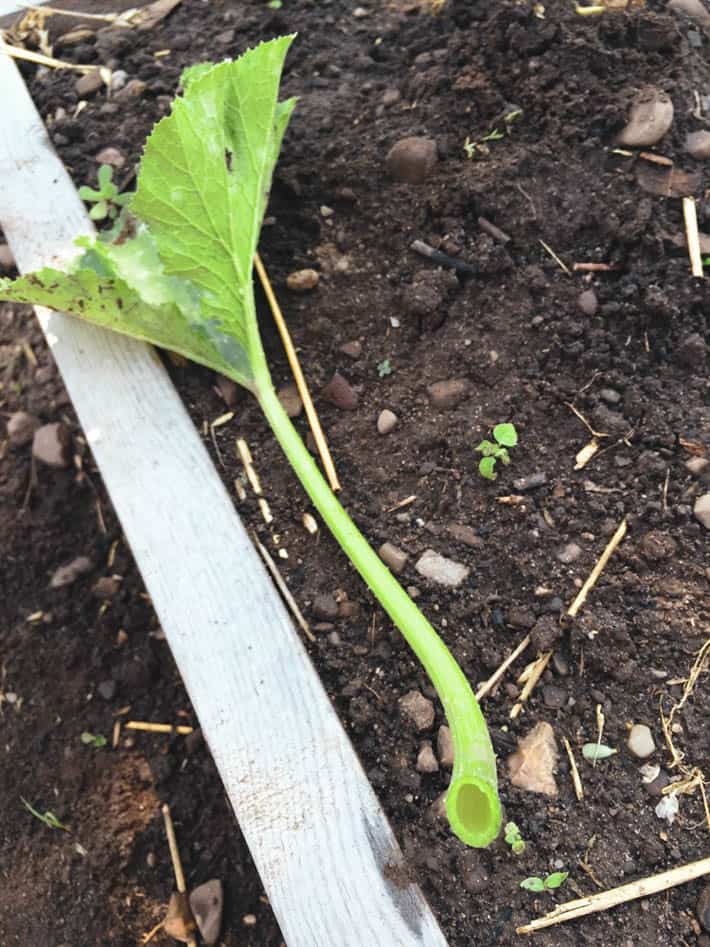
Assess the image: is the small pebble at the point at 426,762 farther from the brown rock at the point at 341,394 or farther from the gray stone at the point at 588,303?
the gray stone at the point at 588,303

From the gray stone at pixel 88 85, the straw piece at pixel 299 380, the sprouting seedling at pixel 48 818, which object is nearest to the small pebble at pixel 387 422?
the straw piece at pixel 299 380

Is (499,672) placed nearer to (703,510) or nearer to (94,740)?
(703,510)

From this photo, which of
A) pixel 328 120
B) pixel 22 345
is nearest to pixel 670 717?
pixel 328 120

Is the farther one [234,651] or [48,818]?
[48,818]

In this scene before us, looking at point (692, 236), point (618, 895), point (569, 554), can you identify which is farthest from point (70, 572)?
point (692, 236)

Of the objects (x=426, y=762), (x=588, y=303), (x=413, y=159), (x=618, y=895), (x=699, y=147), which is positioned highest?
(x=413, y=159)

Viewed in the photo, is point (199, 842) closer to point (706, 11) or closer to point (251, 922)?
point (251, 922)
